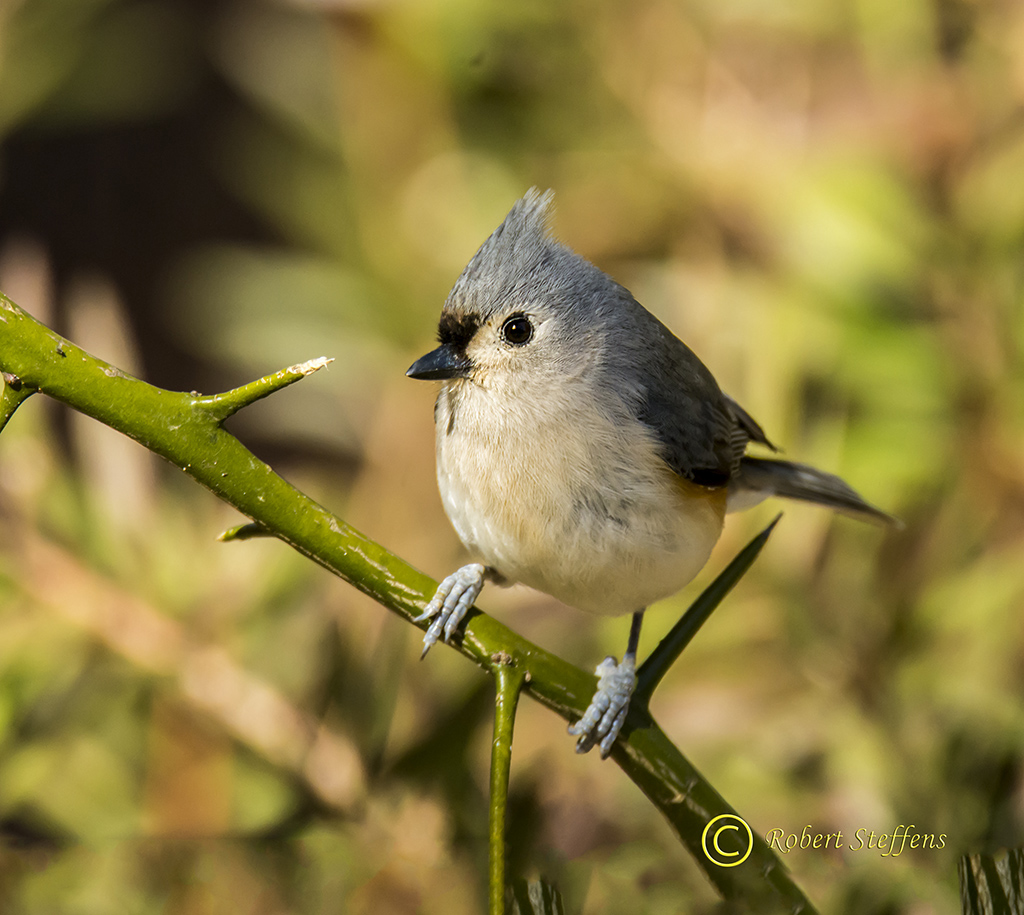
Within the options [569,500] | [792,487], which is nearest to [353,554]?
[569,500]

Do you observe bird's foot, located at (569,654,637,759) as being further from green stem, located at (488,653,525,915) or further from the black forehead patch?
the black forehead patch

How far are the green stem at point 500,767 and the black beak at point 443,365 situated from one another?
1.17 feet

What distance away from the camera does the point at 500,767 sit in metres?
0.49

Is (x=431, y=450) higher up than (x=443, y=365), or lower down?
higher up

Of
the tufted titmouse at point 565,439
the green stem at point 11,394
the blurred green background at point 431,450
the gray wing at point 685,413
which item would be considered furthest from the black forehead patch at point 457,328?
the green stem at point 11,394

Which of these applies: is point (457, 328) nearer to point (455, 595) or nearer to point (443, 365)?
point (443, 365)

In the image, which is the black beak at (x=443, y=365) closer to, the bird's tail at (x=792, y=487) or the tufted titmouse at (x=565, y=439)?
the tufted titmouse at (x=565, y=439)

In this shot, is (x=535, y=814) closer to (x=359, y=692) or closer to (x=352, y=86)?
(x=359, y=692)

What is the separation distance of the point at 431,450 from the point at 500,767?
102 centimetres

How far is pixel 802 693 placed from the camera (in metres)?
1.17

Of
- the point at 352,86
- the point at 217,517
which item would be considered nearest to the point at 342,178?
the point at 352,86

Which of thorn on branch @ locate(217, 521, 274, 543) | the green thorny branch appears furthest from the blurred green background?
thorn on branch @ locate(217, 521, 274, 543)

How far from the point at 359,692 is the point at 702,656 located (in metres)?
0.48

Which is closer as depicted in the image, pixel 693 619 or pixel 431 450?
pixel 693 619
